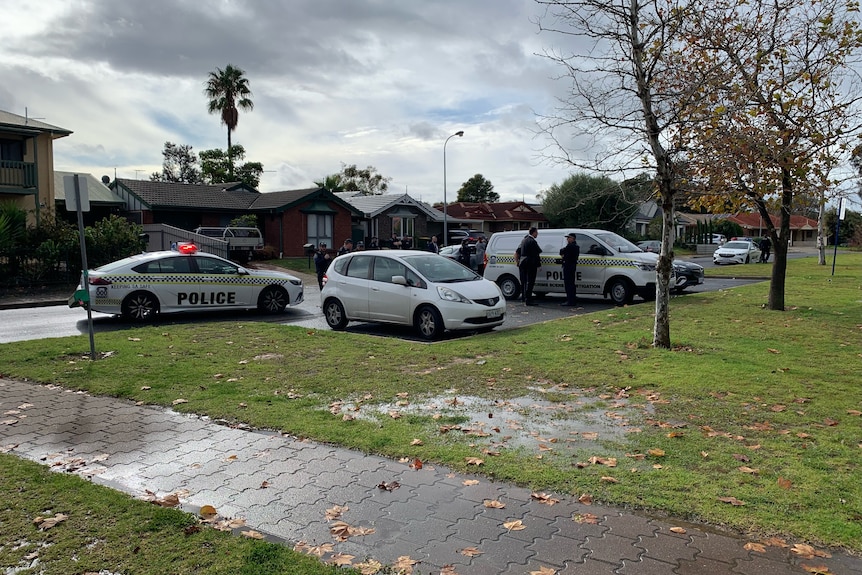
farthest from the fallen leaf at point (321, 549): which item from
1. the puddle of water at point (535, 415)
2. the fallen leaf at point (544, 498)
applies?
the puddle of water at point (535, 415)

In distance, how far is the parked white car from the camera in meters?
40.2

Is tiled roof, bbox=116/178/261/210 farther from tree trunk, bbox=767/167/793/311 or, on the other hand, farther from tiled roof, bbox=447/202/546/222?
tree trunk, bbox=767/167/793/311

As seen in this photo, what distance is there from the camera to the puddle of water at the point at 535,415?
5707mm

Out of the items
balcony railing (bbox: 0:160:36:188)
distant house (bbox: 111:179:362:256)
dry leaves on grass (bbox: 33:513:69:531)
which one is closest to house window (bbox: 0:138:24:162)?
balcony railing (bbox: 0:160:36:188)

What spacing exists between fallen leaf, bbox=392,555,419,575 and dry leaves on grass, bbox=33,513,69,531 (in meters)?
2.10

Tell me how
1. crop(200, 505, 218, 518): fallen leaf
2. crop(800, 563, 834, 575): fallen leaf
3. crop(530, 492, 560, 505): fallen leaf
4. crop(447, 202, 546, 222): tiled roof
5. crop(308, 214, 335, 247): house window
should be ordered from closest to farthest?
crop(800, 563, 834, 575): fallen leaf < crop(200, 505, 218, 518): fallen leaf < crop(530, 492, 560, 505): fallen leaf < crop(308, 214, 335, 247): house window < crop(447, 202, 546, 222): tiled roof

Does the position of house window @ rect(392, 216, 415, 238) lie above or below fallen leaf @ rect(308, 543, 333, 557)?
above

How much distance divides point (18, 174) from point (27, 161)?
1101 mm

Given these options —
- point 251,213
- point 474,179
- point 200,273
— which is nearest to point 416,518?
point 200,273

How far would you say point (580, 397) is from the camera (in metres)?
7.10

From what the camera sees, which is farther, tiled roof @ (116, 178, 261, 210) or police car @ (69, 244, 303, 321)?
tiled roof @ (116, 178, 261, 210)

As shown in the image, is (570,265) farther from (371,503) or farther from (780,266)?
(371,503)

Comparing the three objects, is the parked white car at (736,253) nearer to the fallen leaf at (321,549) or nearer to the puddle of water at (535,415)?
the puddle of water at (535,415)

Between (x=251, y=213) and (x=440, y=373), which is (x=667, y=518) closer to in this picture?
(x=440, y=373)
